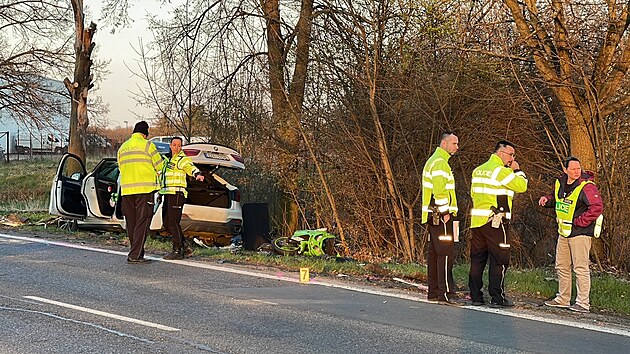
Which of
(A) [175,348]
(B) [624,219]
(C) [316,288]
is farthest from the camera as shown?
(B) [624,219]

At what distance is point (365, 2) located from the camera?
1367 centimetres

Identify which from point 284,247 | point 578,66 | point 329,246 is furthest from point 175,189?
point 578,66

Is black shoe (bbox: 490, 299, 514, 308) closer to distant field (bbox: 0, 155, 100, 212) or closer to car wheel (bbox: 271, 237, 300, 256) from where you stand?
car wheel (bbox: 271, 237, 300, 256)

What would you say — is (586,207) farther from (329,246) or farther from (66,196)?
(66,196)

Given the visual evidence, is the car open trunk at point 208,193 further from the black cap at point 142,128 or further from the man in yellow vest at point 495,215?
the man in yellow vest at point 495,215

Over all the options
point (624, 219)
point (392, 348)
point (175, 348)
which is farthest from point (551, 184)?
point (175, 348)

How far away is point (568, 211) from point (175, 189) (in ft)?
18.7

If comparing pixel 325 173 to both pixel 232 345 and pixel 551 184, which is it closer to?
pixel 551 184

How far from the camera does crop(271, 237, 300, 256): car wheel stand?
1271 centimetres

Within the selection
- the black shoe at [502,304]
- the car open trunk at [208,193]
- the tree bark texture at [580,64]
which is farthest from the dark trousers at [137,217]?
the tree bark texture at [580,64]

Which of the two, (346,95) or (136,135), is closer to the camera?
(136,135)

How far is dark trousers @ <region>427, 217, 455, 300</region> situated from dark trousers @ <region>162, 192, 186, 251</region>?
425 centimetres

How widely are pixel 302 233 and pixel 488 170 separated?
5.38 m

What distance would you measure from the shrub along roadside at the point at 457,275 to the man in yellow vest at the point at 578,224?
0.91 ft
